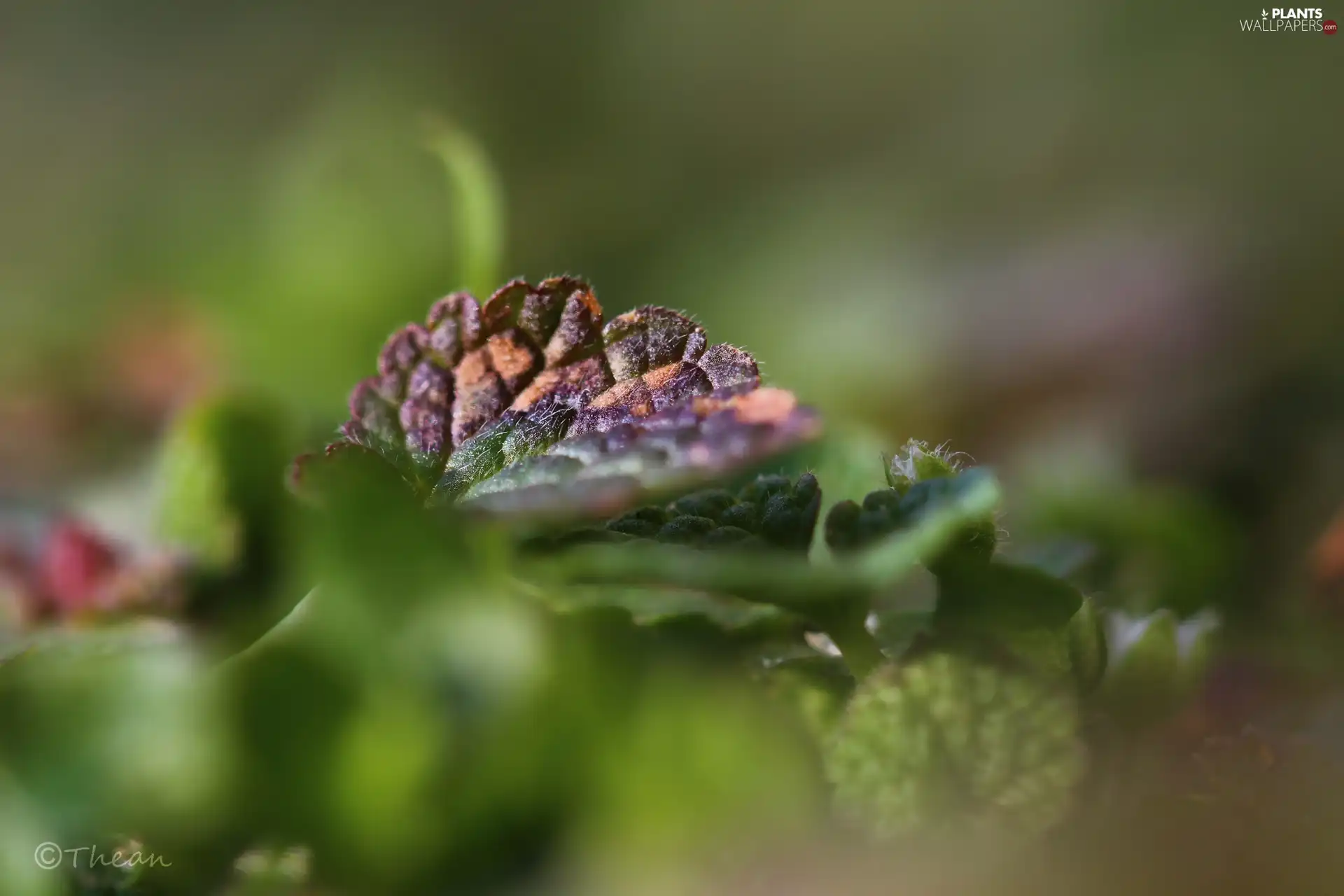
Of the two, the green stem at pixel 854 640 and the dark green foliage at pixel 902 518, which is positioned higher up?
the dark green foliage at pixel 902 518

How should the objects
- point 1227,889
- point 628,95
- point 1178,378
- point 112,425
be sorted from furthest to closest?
point 628,95 < point 1178,378 < point 112,425 < point 1227,889

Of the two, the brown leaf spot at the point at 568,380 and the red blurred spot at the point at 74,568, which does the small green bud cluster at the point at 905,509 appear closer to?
the brown leaf spot at the point at 568,380

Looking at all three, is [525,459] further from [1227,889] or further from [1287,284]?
[1287,284]

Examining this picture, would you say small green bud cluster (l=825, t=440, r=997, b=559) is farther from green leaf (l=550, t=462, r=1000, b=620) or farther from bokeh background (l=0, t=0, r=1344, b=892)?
bokeh background (l=0, t=0, r=1344, b=892)

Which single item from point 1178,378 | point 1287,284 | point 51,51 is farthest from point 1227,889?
point 51,51

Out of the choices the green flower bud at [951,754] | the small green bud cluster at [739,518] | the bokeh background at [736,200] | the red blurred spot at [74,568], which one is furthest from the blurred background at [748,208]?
the green flower bud at [951,754]

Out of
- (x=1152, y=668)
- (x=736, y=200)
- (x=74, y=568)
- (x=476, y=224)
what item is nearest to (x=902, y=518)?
(x=1152, y=668)

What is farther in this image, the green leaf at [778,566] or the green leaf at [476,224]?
the green leaf at [476,224]
